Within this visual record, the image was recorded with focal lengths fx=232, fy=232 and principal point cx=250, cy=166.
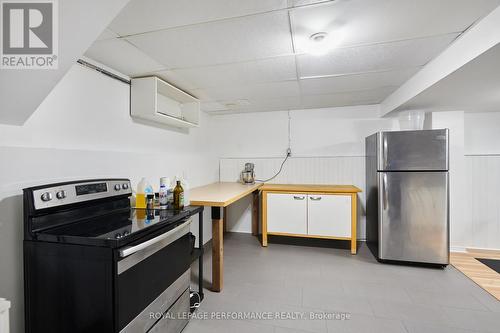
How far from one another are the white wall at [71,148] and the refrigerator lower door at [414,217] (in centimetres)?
235

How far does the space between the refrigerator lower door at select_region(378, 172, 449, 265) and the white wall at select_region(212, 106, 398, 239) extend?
795 millimetres

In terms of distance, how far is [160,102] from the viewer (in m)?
2.38

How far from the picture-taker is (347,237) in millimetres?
2809

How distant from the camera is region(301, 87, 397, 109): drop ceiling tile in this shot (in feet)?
8.66

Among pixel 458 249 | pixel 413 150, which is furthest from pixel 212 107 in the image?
pixel 458 249

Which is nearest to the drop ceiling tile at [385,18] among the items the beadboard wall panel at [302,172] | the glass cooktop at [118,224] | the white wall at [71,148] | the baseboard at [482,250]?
the glass cooktop at [118,224]

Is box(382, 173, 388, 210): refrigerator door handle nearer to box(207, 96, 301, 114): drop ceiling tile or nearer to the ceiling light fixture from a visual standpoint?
box(207, 96, 301, 114): drop ceiling tile

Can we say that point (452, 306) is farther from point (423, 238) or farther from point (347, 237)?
point (347, 237)

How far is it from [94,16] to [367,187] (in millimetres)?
3199

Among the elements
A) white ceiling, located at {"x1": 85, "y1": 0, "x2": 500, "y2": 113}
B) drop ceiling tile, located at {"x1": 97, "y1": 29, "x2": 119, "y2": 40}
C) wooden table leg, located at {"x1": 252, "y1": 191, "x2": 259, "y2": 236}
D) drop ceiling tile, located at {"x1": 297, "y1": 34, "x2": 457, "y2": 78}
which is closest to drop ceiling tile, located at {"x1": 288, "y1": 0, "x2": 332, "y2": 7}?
white ceiling, located at {"x1": 85, "y1": 0, "x2": 500, "y2": 113}

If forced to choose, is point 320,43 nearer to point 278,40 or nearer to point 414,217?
point 278,40

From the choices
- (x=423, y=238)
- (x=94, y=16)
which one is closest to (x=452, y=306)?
(x=423, y=238)

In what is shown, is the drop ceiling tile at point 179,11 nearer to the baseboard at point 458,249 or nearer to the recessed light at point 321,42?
the recessed light at point 321,42

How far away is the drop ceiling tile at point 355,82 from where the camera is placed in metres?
2.10
